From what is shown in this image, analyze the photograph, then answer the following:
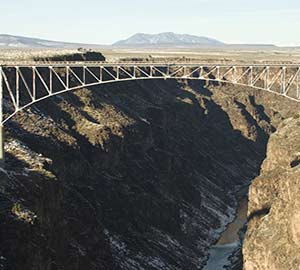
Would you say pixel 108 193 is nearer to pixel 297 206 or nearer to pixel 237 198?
pixel 297 206

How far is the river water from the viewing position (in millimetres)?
91275

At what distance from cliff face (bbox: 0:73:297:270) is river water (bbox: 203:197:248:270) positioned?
1.58 m

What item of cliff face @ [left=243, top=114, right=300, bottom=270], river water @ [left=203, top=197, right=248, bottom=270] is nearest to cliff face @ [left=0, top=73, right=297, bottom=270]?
river water @ [left=203, top=197, right=248, bottom=270]

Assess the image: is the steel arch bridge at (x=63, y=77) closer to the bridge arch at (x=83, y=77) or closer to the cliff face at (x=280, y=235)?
the bridge arch at (x=83, y=77)

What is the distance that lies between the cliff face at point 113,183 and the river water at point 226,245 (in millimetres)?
1580

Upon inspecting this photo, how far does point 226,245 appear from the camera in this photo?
100 m

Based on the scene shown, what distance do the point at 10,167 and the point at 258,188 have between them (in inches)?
1765

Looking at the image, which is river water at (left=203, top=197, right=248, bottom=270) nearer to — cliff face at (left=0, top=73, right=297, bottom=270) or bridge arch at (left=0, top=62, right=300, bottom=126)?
cliff face at (left=0, top=73, right=297, bottom=270)

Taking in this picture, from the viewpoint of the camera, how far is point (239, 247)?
9712cm

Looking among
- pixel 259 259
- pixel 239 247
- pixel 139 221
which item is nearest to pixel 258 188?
pixel 239 247

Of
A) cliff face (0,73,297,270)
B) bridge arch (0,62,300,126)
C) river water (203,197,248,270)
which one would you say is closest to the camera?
cliff face (0,73,297,270)

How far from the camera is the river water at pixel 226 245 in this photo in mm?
91275

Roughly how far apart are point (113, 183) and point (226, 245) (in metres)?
20.2

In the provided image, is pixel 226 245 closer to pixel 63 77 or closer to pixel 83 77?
pixel 83 77
